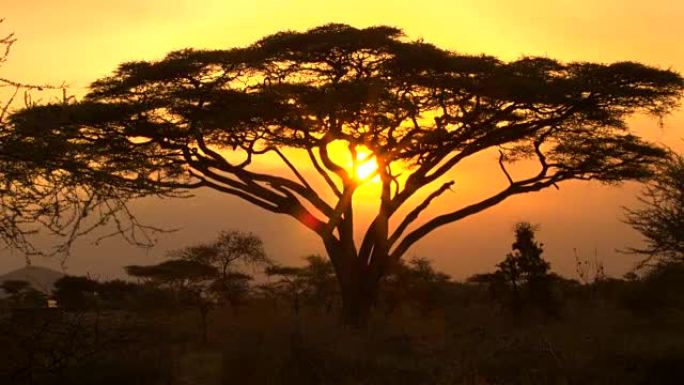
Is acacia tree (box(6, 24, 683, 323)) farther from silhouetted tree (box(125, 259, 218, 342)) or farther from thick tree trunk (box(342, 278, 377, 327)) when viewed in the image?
silhouetted tree (box(125, 259, 218, 342))

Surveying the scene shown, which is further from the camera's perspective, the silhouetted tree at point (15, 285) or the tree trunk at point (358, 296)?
the silhouetted tree at point (15, 285)

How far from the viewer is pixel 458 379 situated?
11.5m

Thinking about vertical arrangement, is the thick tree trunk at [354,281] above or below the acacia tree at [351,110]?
below

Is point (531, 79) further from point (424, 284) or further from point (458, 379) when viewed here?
point (424, 284)

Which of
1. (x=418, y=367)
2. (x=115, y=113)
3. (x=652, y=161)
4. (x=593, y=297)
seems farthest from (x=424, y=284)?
(x=418, y=367)

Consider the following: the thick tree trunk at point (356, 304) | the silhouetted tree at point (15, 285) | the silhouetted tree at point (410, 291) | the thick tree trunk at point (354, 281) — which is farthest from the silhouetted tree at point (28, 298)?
the silhouetted tree at point (410, 291)

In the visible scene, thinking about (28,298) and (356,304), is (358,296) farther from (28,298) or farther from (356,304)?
(28,298)

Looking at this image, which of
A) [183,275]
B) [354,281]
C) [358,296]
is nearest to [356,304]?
[358,296]

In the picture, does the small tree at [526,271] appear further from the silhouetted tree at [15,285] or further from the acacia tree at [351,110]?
the silhouetted tree at [15,285]

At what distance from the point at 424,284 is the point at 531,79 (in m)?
14.0

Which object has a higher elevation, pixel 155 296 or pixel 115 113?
pixel 115 113

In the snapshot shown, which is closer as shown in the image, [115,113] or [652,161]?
[115,113]

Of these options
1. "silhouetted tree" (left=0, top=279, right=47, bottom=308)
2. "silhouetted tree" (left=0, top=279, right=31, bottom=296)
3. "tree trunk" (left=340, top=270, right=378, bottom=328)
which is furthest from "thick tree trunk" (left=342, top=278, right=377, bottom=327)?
"silhouetted tree" (left=0, top=279, right=31, bottom=296)

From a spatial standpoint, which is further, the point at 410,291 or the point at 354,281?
the point at 410,291
